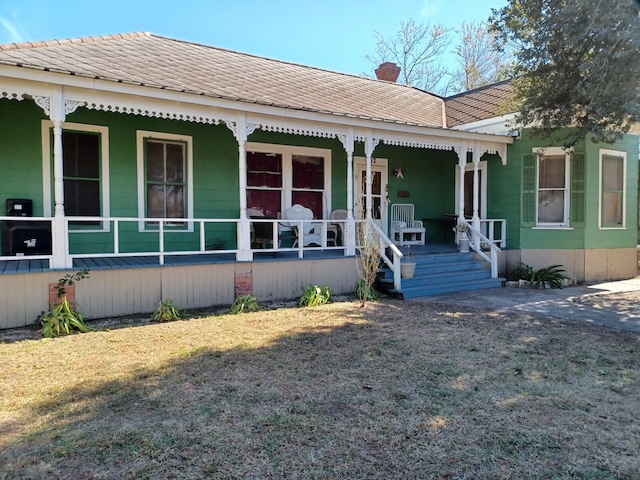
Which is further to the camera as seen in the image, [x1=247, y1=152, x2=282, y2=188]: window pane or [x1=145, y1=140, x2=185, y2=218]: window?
[x1=247, y1=152, x2=282, y2=188]: window pane

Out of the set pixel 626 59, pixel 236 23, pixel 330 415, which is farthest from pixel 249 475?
pixel 236 23

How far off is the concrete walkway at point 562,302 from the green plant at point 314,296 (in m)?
1.61

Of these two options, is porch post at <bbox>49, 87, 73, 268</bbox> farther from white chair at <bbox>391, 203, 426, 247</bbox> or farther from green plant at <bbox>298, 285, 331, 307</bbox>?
white chair at <bbox>391, 203, 426, 247</bbox>

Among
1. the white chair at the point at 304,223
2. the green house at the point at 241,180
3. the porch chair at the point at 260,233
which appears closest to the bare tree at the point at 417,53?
the green house at the point at 241,180

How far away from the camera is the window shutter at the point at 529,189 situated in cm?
1025

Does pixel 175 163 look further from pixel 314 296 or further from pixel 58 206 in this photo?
pixel 314 296

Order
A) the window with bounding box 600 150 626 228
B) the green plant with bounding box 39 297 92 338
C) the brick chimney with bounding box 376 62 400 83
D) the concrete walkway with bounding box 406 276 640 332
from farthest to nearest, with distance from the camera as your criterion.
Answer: the brick chimney with bounding box 376 62 400 83
the window with bounding box 600 150 626 228
the concrete walkway with bounding box 406 276 640 332
the green plant with bounding box 39 297 92 338

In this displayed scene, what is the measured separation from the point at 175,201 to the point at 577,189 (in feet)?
28.9

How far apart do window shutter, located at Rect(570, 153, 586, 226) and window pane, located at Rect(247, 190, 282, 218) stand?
6695mm

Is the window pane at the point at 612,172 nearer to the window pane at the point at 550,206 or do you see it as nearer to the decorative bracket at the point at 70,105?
the window pane at the point at 550,206

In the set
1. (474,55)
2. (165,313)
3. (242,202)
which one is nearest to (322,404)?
(165,313)

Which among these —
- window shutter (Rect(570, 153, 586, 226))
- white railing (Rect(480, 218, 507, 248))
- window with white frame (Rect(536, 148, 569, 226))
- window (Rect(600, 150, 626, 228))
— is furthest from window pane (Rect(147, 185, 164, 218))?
window (Rect(600, 150, 626, 228))

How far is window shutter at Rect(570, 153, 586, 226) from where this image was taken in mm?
Answer: 10125

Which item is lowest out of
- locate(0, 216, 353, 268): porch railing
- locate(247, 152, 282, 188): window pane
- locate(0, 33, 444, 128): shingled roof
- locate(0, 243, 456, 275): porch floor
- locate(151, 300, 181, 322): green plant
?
locate(151, 300, 181, 322): green plant
